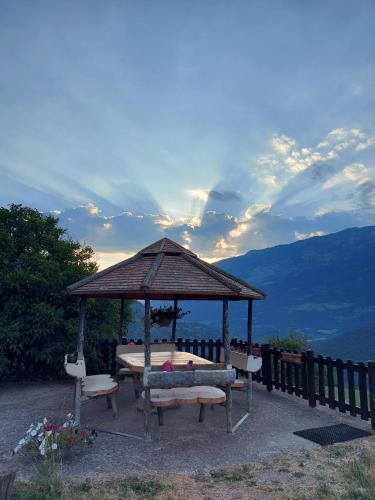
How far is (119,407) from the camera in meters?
9.20

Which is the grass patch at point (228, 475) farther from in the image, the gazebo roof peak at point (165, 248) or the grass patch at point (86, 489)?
the gazebo roof peak at point (165, 248)

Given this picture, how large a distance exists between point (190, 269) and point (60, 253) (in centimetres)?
669

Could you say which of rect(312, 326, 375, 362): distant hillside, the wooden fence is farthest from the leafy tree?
rect(312, 326, 375, 362): distant hillside

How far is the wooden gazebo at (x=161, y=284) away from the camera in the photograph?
7324 millimetres

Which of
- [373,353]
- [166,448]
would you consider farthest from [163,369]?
[373,353]

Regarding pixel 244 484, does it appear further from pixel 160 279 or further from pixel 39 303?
pixel 39 303

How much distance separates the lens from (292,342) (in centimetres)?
1623

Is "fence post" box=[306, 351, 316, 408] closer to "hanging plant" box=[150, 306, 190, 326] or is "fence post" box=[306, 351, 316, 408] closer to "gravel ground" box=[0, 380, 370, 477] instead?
"gravel ground" box=[0, 380, 370, 477]

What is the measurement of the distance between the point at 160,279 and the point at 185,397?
7.36ft

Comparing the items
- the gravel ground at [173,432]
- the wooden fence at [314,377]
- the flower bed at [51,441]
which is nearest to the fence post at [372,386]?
the wooden fence at [314,377]

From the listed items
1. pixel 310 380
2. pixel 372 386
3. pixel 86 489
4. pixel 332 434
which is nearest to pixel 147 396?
pixel 86 489

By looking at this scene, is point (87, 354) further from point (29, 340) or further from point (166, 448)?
point (166, 448)

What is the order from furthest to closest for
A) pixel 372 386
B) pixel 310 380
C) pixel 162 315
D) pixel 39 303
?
pixel 39 303, pixel 162 315, pixel 310 380, pixel 372 386

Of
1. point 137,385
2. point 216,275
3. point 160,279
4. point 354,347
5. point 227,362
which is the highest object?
point 216,275
